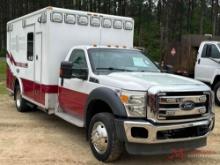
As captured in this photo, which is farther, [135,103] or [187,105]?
[187,105]

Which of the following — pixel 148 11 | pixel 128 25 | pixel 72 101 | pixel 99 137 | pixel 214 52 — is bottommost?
pixel 99 137

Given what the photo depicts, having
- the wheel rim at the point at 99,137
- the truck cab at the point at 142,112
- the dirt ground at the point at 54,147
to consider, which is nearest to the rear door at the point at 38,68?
the dirt ground at the point at 54,147

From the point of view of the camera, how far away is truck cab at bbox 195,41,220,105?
13.2 metres

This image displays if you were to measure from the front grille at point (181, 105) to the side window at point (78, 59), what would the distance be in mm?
2172

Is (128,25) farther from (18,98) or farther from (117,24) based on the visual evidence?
(18,98)

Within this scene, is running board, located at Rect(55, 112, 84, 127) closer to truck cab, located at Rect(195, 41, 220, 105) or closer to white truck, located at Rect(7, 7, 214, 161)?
white truck, located at Rect(7, 7, 214, 161)

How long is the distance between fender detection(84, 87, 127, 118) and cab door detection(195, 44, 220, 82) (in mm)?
7296

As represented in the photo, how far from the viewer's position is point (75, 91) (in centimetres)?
773

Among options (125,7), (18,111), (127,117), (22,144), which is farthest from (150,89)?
(125,7)

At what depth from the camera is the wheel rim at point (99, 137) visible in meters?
6.37

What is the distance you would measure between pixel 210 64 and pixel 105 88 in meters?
7.61

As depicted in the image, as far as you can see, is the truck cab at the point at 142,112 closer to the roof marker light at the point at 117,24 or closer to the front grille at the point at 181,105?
the front grille at the point at 181,105

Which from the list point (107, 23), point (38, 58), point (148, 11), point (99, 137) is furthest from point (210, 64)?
point (148, 11)

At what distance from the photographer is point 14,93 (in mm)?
11625
